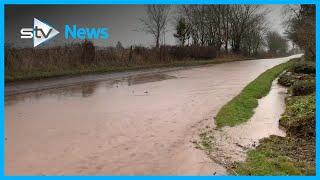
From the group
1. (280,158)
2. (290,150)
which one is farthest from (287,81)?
(280,158)

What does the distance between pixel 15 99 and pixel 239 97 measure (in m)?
7.86

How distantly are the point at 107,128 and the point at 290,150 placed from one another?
423cm

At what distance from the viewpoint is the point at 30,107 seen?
13.1 metres

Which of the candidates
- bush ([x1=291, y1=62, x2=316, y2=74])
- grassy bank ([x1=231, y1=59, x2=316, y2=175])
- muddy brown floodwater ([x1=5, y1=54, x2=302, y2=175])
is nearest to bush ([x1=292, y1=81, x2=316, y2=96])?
muddy brown floodwater ([x1=5, y1=54, x2=302, y2=175])

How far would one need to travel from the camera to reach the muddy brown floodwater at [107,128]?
7.45 m

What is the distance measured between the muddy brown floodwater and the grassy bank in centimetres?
72

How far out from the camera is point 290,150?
873 centimetres

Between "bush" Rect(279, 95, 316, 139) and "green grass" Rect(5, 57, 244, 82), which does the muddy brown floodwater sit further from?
"green grass" Rect(5, 57, 244, 82)

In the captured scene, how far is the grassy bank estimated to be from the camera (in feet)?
23.9

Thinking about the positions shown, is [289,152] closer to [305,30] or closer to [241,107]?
[241,107]

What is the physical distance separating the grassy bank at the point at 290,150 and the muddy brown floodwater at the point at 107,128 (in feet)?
2.37

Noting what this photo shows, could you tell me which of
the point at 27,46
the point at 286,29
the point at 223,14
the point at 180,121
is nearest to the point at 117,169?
the point at 180,121

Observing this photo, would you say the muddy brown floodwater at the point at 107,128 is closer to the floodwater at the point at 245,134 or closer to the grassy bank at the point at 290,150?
the floodwater at the point at 245,134

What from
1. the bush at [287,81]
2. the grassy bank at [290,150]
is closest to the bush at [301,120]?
the grassy bank at [290,150]
